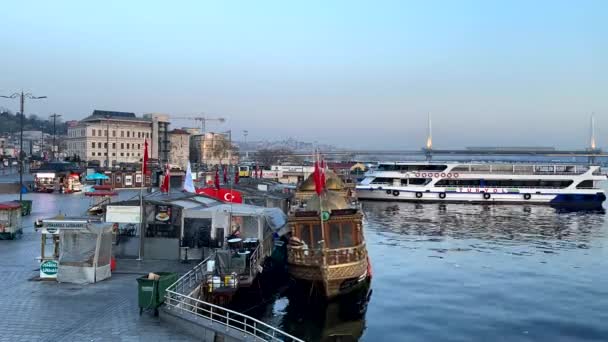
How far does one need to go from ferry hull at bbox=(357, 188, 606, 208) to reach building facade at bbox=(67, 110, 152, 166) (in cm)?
6615

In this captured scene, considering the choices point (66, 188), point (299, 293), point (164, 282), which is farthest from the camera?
point (66, 188)

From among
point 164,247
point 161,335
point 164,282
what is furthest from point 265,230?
point 161,335

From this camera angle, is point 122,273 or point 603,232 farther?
point 603,232

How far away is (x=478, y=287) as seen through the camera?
29719 millimetres

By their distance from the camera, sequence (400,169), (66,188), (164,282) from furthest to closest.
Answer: (400,169) < (66,188) < (164,282)

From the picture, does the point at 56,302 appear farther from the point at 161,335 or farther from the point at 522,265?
the point at 522,265

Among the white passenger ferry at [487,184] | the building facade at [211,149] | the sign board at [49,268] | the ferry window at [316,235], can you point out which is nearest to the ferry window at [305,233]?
the ferry window at [316,235]

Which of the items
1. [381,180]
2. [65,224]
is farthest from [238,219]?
[381,180]

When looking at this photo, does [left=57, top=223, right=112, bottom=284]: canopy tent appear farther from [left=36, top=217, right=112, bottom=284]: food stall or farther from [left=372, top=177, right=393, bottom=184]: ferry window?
[left=372, top=177, right=393, bottom=184]: ferry window

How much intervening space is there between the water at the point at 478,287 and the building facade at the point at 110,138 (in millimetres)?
90587

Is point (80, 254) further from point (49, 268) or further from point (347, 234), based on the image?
point (347, 234)

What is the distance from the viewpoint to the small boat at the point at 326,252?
2422 cm

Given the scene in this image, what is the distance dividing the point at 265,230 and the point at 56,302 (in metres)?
11.9

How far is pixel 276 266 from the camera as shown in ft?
97.3
